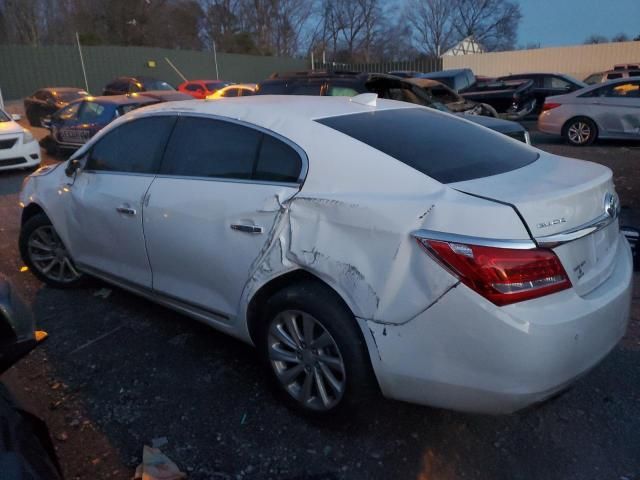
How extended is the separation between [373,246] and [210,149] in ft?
4.50

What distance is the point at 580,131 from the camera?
11.9 m

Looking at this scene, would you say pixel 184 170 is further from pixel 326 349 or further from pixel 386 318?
pixel 386 318

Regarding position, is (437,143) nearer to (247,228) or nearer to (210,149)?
(247,228)

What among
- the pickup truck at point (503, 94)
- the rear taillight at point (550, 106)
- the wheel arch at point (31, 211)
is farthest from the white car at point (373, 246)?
the pickup truck at point (503, 94)

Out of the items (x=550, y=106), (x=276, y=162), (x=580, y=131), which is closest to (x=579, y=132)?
(x=580, y=131)

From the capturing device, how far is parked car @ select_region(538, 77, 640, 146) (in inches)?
436

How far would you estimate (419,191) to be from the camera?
2.39 m

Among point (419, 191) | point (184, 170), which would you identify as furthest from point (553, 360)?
point (184, 170)

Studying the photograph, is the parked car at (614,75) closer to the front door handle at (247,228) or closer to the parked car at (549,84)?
the parked car at (549,84)

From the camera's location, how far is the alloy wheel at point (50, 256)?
447cm

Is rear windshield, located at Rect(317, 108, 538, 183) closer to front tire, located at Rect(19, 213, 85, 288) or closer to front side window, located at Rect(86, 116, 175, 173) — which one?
front side window, located at Rect(86, 116, 175, 173)

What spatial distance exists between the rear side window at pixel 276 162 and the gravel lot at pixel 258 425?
121 cm

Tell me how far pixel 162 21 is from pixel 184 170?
47.0m

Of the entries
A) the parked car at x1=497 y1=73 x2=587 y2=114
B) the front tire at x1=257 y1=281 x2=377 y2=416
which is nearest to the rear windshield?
the front tire at x1=257 y1=281 x2=377 y2=416
